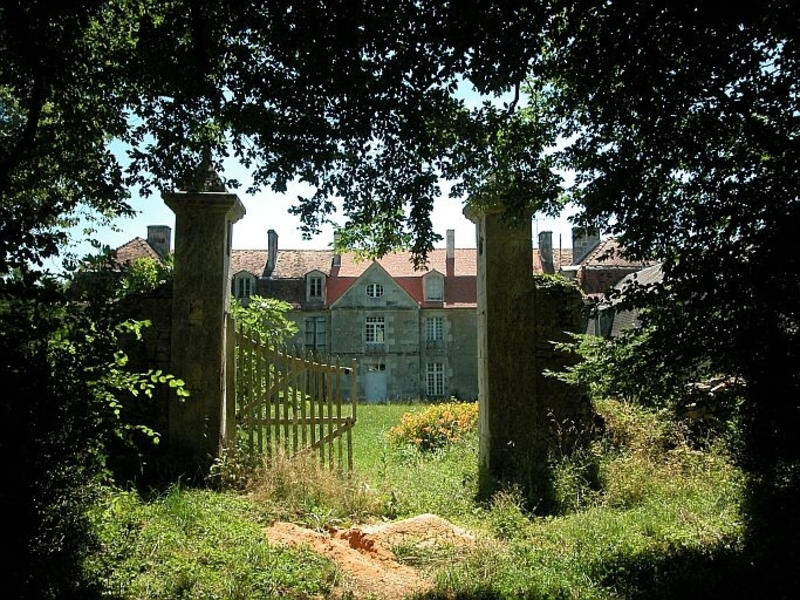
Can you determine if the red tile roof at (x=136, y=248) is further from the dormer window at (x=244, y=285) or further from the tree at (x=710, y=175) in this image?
the tree at (x=710, y=175)

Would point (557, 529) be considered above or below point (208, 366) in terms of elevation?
below

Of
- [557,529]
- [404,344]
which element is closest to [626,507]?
[557,529]

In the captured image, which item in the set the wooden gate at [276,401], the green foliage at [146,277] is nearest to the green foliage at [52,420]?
the green foliage at [146,277]

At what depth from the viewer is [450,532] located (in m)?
5.76

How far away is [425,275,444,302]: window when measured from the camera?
31.9m

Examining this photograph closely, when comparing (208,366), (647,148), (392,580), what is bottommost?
(392,580)

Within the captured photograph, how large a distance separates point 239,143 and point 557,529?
4.49 m

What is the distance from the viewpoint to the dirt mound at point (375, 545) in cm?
460

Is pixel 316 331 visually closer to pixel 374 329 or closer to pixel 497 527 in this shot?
pixel 374 329

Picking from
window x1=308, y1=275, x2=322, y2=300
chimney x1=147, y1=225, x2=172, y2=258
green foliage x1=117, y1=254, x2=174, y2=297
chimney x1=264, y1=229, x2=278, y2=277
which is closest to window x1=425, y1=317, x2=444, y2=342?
window x1=308, y1=275, x2=322, y2=300

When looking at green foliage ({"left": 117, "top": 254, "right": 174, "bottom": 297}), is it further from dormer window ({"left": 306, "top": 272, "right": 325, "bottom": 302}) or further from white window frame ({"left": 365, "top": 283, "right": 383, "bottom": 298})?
dormer window ({"left": 306, "top": 272, "right": 325, "bottom": 302})

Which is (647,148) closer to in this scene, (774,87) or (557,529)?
(774,87)

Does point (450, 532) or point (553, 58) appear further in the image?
point (450, 532)

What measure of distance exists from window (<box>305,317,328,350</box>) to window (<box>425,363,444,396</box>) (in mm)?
5457
